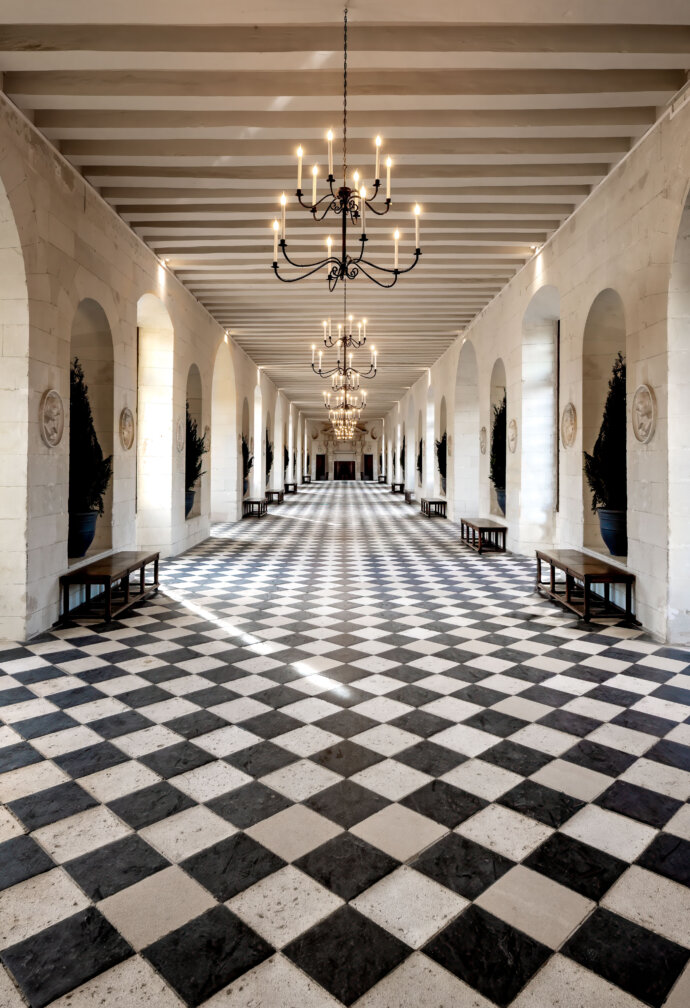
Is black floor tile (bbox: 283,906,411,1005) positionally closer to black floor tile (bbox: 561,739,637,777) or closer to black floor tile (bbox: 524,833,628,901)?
black floor tile (bbox: 524,833,628,901)

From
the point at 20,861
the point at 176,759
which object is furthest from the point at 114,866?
the point at 176,759

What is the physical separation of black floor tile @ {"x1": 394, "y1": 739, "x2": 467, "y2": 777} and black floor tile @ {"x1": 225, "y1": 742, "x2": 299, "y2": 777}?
541 millimetres

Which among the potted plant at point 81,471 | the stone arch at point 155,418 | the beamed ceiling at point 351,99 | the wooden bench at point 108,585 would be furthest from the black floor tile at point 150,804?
the stone arch at point 155,418

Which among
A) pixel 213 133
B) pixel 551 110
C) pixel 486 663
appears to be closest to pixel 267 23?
pixel 213 133

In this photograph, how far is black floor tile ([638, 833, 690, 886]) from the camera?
214 cm

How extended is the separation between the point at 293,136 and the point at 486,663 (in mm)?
4653

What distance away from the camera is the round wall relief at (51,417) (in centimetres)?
504

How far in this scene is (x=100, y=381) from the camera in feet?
22.4

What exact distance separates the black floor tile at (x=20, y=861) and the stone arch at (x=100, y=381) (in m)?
4.71

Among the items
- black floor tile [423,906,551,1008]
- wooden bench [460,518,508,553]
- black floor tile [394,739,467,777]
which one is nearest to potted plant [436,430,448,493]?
wooden bench [460,518,508,553]

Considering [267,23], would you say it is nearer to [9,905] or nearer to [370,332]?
[9,905]

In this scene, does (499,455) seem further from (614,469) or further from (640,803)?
(640,803)

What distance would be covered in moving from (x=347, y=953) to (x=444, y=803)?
897mm

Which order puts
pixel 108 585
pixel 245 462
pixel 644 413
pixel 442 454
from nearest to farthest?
pixel 644 413 → pixel 108 585 → pixel 245 462 → pixel 442 454
